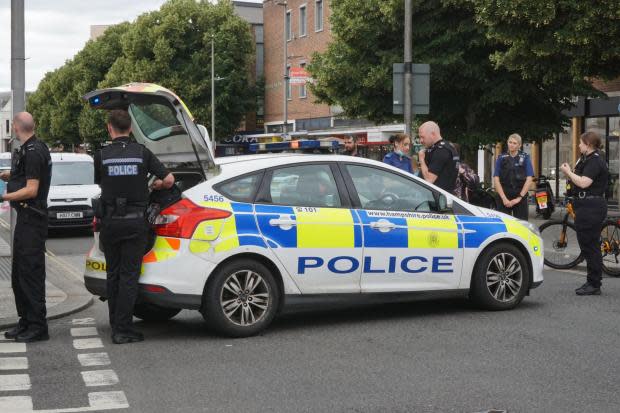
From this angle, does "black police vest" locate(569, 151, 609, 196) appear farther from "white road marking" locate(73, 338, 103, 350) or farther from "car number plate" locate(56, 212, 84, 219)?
"car number plate" locate(56, 212, 84, 219)

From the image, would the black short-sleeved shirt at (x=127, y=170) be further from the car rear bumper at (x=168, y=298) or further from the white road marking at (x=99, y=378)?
the white road marking at (x=99, y=378)

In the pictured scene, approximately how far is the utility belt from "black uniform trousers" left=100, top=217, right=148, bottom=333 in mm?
27

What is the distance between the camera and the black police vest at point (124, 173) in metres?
7.71

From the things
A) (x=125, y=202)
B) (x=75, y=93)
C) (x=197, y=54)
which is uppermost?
(x=197, y=54)

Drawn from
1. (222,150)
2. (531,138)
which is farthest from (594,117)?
(222,150)

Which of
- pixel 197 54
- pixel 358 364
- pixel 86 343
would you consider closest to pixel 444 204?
pixel 358 364

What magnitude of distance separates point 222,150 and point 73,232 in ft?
137

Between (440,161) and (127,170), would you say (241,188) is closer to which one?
(127,170)

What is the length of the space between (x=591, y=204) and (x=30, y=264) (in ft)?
19.2

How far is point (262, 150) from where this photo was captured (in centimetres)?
3903

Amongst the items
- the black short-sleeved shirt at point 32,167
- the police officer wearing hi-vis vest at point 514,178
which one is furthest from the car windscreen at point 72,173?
the black short-sleeved shirt at point 32,167

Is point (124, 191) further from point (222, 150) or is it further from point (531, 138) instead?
point (222, 150)

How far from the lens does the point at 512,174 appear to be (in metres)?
13.2

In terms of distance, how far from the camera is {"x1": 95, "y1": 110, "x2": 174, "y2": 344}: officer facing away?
25.3 ft
